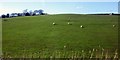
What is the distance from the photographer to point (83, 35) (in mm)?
35250

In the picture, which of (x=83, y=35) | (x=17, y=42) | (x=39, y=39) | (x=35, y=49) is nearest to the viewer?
(x=35, y=49)

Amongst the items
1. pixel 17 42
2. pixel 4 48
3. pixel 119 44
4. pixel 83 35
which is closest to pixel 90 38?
pixel 83 35

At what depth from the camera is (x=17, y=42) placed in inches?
1186

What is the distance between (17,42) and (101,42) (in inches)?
301

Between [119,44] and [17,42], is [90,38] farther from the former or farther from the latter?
[17,42]

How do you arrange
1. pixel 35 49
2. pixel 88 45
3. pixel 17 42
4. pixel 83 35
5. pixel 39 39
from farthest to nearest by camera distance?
pixel 83 35, pixel 39 39, pixel 17 42, pixel 88 45, pixel 35 49

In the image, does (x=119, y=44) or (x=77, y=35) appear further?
(x=77, y=35)

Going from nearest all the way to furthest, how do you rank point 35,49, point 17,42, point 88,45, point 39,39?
point 35,49
point 88,45
point 17,42
point 39,39

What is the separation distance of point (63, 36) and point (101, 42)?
16.5 ft

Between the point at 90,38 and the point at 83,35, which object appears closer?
the point at 90,38

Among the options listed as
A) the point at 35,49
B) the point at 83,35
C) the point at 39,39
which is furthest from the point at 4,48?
the point at 83,35

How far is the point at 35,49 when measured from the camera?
2584 centimetres

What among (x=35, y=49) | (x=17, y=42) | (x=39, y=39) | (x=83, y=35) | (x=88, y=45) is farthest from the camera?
(x=83, y=35)

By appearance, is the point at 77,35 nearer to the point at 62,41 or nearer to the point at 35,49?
the point at 62,41
